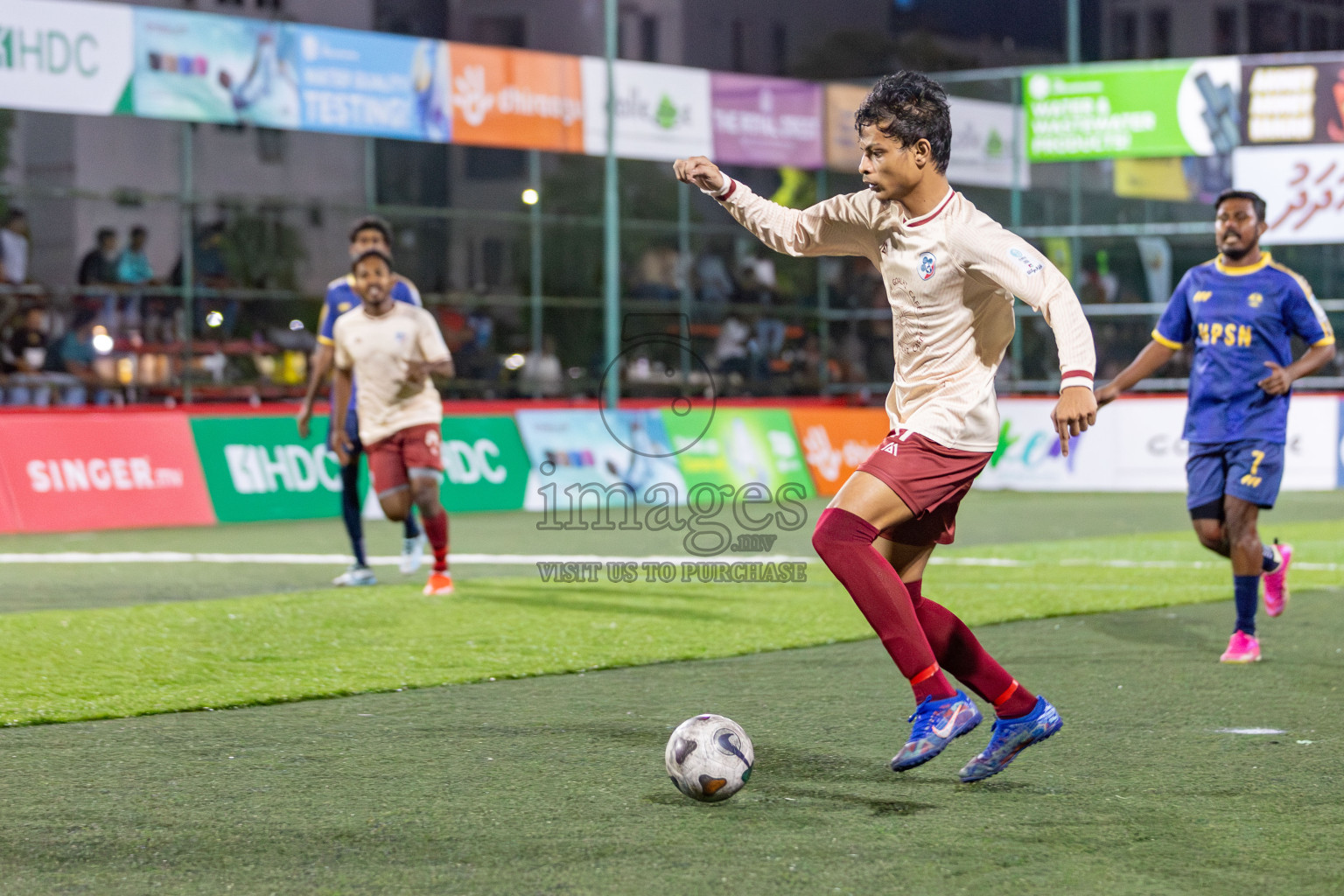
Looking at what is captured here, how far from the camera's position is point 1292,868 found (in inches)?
159

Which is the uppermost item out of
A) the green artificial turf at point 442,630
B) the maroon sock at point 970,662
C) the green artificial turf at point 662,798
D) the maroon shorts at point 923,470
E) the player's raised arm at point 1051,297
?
the player's raised arm at point 1051,297

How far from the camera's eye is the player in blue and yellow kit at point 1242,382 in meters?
7.77

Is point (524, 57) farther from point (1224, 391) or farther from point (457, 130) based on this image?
point (1224, 391)

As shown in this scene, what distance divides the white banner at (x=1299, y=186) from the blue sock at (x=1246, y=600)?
757 inches

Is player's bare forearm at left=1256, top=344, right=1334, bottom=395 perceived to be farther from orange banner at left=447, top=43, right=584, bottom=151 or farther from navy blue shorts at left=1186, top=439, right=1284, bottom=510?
orange banner at left=447, top=43, right=584, bottom=151

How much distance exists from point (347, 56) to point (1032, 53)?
27843mm

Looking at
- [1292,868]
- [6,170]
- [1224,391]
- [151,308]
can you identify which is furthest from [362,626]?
[6,170]

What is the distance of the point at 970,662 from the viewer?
5152mm

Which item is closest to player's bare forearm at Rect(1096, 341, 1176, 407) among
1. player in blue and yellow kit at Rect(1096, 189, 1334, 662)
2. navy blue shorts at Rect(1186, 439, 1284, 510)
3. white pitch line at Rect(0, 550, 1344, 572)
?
player in blue and yellow kit at Rect(1096, 189, 1334, 662)

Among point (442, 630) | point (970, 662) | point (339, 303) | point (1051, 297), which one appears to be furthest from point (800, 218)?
point (339, 303)

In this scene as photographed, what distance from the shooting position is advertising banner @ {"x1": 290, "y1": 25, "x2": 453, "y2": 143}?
22.0 m

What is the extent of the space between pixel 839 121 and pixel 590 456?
12.2 metres

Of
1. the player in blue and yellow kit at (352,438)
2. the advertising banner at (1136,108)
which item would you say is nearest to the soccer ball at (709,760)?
the player in blue and yellow kit at (352,438)

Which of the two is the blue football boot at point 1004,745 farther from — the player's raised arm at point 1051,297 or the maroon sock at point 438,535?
the maroon sock at point 438,535
